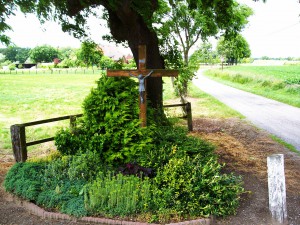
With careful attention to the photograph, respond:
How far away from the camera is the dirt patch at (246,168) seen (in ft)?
18.1

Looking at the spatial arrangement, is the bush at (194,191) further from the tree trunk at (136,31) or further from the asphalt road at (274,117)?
the asphalt road at (274,117)

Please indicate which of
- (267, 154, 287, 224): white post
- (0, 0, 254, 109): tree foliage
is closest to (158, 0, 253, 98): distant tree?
(0, 0, 254, 109): tree foliage

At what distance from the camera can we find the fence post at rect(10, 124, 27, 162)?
25.9 feet

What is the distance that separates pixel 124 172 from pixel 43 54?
15169cm

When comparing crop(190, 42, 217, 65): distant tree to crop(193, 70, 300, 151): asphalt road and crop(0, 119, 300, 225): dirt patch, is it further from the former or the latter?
crop(0, 119, 300, 225): dirt patch

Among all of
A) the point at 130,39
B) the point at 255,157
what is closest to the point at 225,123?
the point at 255,157

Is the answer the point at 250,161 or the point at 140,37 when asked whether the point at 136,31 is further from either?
the point at 250,161

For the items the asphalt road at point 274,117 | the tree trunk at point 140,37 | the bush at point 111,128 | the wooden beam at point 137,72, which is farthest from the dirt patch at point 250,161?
the wooden beam at point 137,72

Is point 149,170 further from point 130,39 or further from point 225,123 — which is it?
point 225,123

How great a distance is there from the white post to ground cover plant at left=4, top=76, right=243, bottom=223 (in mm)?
615

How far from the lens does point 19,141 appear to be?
7.97m

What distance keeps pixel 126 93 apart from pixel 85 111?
1.05 meters

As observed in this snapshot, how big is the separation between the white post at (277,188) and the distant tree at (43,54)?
15232 cm

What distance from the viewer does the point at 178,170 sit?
19.5 feet
